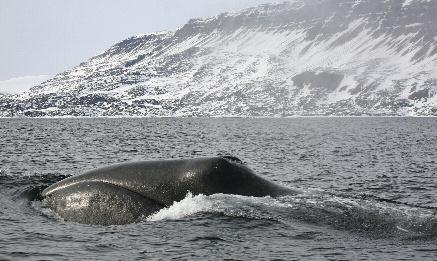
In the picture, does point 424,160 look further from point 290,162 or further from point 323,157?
point 290,162

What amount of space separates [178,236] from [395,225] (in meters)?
6.68

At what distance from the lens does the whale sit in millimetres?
16641

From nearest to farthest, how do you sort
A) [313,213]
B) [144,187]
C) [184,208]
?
[144,187], [184,208], [313,213]

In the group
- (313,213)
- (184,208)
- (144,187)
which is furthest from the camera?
(313,213)

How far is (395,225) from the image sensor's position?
16.9 m

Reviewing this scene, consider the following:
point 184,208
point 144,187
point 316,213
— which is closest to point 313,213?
point 316,213

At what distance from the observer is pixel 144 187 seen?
54.9 feet

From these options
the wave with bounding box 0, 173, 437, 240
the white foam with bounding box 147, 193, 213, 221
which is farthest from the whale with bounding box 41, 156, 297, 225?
the wave with bounding box 0, 173, 437, 240

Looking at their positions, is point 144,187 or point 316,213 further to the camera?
point 316,213

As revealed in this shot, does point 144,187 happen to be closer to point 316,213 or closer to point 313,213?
point 313,213

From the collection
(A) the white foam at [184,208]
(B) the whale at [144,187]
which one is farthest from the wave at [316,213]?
(B) the whale at [144,187]

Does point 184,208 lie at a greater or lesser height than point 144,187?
lesser

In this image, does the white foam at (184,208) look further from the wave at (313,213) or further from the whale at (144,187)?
the whale at (144,187)

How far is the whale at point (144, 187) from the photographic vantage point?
16641 mm
